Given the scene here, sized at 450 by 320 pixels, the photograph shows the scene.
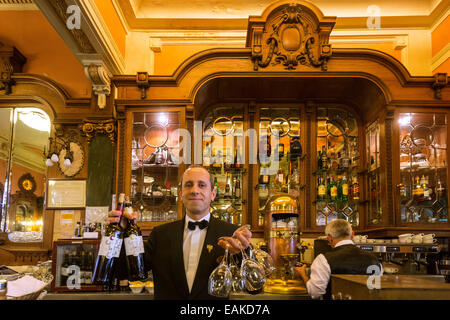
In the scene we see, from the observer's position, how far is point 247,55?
14.8 ft

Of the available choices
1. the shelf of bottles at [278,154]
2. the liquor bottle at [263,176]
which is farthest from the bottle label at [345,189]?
the liquor bottle at [263,176]

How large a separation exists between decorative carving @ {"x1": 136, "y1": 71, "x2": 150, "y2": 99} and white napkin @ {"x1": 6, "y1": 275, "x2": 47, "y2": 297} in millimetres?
3087

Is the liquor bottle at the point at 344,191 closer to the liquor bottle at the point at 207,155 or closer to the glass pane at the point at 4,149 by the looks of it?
the liquor bottle at the point at 207,155

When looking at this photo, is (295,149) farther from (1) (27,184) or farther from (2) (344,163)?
(1) (27,184)

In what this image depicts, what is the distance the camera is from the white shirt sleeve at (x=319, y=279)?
2623 millimetres

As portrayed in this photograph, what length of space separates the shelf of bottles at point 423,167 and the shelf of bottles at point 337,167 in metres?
0.65

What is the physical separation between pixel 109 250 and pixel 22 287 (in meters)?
0.33

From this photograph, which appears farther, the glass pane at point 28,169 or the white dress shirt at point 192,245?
the glass pane at point 28,169

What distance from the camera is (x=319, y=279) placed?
8.85 feet

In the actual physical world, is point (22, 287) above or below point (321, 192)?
below

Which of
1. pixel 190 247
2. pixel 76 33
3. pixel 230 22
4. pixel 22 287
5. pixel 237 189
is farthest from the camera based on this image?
pixel 230 22

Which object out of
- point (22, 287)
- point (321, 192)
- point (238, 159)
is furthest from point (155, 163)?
point (22, 287)

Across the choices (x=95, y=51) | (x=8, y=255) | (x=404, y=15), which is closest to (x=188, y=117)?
(x=95, y=51)

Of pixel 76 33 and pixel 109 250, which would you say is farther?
pixel 76 33
